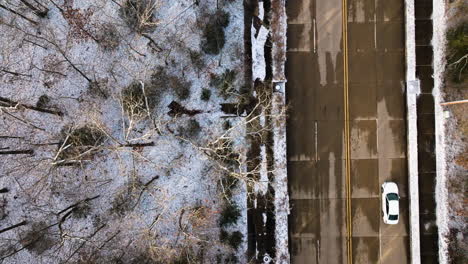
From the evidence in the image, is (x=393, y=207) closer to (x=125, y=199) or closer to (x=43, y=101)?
(x=125, y=199)

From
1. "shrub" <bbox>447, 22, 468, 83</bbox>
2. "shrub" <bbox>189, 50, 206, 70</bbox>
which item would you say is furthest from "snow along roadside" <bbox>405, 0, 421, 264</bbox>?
"shrub" <bbox>189, 50, 206, 70</bbox>

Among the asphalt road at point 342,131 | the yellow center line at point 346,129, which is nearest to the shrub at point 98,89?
the asphalt road at point 342,131

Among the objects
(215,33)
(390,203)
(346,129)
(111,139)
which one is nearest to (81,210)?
(111,139)

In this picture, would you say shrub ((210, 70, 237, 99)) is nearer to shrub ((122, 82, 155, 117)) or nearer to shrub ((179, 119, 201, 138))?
shrub ((179, 119, 201, 138))

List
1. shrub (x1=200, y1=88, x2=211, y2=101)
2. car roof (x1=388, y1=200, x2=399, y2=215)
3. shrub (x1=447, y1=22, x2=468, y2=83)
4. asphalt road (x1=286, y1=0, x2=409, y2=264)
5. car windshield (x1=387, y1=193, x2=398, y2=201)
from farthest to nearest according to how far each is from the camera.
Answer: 1. asphalt road (x1=286, y1=0, x2=409, y2=264)
2. shrub (x1=200, y1=88, x2=211, y2=101)
3. car windshield (x1=387, y1=193, x2=398, y2=201)
4. car roof (x1=388, y1=200, x2=399, y2=215)
5. shrub (x1=447, y1=22, x2=468, y2=83)

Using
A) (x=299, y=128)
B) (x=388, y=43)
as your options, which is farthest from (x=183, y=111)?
(x=388, y=43)

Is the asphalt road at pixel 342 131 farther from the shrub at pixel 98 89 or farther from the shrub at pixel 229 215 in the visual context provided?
the shrub at pixel 98 89

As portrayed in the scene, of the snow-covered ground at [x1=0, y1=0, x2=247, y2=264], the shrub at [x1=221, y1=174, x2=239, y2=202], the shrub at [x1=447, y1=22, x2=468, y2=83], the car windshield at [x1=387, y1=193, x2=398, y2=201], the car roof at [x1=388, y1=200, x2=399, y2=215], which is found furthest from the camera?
the snow-covered ground at [x1=0, y1=0, x2=247, y2=264]
